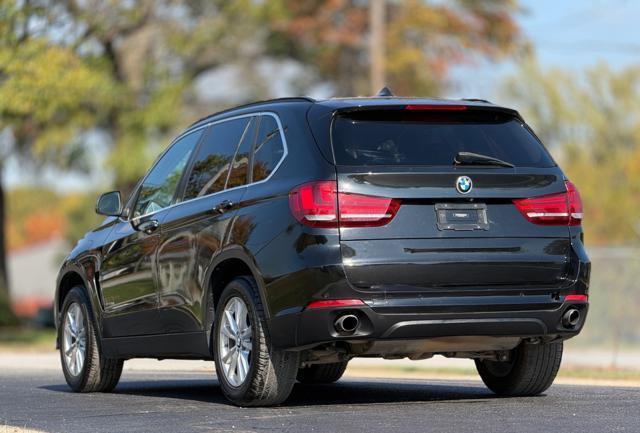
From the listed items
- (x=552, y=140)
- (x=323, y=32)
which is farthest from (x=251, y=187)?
(x=552, y=140)

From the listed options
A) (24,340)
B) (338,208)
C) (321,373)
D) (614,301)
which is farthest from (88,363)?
(24,340)

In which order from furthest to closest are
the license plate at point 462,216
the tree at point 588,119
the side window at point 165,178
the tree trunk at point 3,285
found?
the tree at point 588,119
the tree trunk at point 3,285
the side window at point 165,178
the license plate at point 462,216

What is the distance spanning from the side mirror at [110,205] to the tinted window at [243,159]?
6.13 feet

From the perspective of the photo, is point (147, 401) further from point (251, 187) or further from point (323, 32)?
point (323, 32)

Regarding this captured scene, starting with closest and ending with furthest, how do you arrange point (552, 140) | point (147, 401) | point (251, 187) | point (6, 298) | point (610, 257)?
point (251, 187), point (147, 401), point (610, 257), point (6, 298), point (552, 140)

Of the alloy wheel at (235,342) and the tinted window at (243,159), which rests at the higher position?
the tinted window at (243,159)

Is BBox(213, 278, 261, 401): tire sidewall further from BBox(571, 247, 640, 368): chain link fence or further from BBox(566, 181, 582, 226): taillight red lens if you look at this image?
BBox(571, 247, 640, 368): chain link fence

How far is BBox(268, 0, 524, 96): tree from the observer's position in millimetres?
39094

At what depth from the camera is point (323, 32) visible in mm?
40156

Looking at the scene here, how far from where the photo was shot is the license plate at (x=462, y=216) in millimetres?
8234

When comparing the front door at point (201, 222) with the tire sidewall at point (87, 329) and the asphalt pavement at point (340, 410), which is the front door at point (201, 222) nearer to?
the asphalt pavement at point (340, 410)

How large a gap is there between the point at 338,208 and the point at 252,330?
1.01 metres

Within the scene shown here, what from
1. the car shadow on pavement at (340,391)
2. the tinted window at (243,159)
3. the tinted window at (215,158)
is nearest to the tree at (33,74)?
the car shadow on pavement at (340,391)

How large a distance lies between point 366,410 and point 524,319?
113cm
